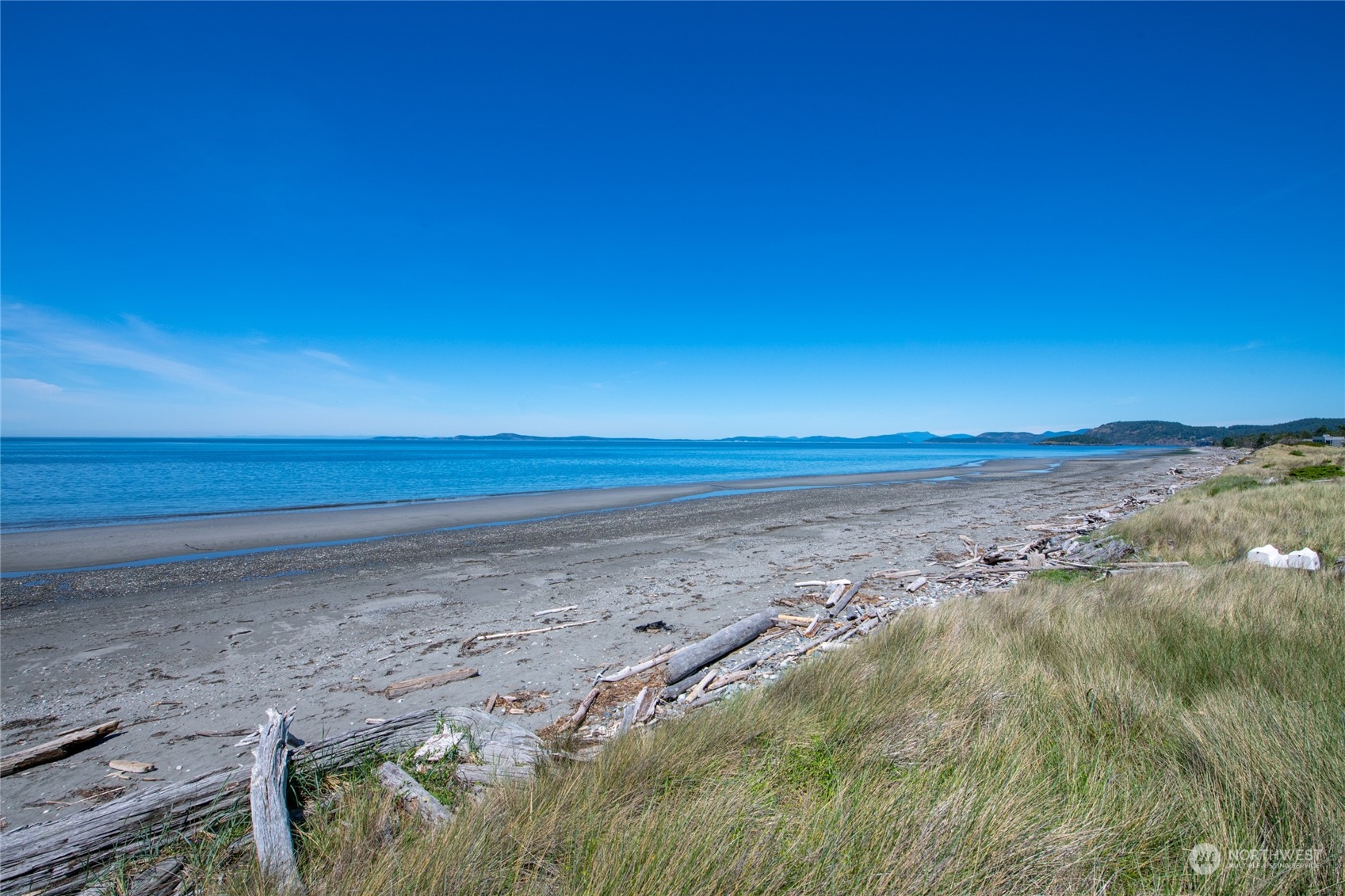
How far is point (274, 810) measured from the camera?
331cm

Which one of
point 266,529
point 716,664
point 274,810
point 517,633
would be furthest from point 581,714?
Answer: point 266,529

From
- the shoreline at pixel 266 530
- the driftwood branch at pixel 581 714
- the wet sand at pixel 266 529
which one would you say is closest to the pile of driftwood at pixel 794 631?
the driftwood branch at pixel 581 714

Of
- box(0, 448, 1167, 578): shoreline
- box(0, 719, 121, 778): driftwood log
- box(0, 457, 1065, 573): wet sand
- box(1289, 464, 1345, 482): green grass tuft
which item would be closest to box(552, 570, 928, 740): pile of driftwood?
box(0, 719, 121, 778): driftwood log

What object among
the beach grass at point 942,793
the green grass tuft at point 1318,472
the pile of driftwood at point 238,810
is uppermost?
the green grass tuft at point 1318,472

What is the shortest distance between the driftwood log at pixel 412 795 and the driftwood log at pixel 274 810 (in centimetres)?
55

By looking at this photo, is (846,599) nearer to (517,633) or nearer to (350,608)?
(517,633)

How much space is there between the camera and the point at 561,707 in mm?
6340

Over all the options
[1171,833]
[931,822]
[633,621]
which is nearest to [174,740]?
[633,621]

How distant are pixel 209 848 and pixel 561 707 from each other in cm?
346

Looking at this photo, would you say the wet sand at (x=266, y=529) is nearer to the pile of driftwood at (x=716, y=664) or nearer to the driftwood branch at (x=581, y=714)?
the pile of driftwood at (x=716, y=664)

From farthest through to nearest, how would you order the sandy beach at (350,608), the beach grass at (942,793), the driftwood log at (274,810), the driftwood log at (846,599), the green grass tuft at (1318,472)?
the green grass tuft at (1318,472) < the driftwood log at (846,599) < the sandy beach at (350,608) < the driftwood log at (274,810) < the beach grass at (942,793)

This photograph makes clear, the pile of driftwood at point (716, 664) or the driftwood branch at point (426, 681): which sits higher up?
the pile of driftwood at point (716, 664)

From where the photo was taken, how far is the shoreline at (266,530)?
1593 cm

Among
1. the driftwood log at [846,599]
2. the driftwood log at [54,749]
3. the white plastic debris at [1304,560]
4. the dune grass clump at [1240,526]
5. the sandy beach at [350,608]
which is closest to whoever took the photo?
the driftwood log at [54,749]
